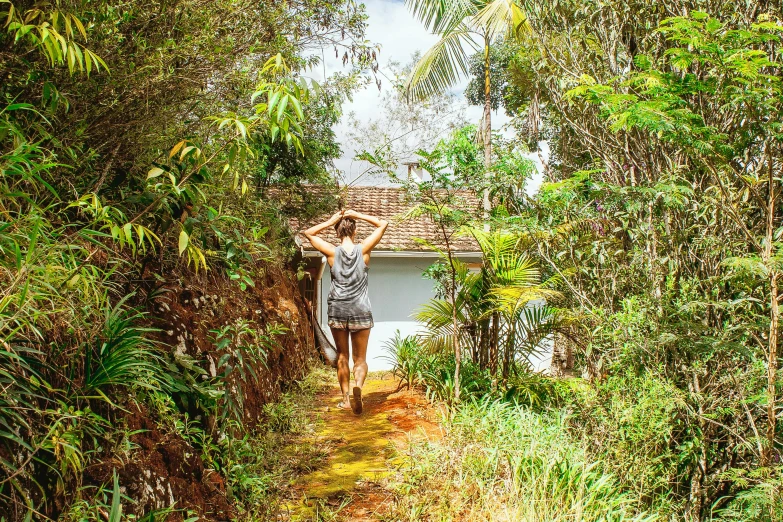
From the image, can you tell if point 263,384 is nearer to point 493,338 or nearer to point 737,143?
point 493,338

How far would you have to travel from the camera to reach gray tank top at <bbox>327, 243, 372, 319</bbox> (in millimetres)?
6285

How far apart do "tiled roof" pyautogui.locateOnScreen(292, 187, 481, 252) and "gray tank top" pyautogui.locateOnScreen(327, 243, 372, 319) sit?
21.3 ft

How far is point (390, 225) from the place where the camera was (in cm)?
1572

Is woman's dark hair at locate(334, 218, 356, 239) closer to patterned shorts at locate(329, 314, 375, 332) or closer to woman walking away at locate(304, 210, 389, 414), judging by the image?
Answer: woman walking away at locate(304, 210, 389, 414)

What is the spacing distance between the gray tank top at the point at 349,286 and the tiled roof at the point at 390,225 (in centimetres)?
648

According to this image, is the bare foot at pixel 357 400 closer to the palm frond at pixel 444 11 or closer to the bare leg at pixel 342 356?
the bare leg at pixel 342 356

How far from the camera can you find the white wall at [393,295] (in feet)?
48.3

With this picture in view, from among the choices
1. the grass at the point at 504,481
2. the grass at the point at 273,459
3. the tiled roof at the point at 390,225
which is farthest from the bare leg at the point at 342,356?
the tiled roof at the point at 390,225

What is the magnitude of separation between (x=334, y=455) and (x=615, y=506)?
2.35 metres

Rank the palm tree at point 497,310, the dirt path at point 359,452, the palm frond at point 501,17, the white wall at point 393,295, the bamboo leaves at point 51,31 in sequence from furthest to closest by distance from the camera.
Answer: the white wall at point 393,295, the palm frond at point 501,17, the palm tree at point 497,310, the dirt path at point 359,452, the bamboo leaves at point 51,31

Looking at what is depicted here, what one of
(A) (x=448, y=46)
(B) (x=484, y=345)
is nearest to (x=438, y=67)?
(A) (x=448, y=46)

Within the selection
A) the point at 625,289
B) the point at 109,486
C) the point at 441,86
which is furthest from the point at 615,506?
the point at 441,86

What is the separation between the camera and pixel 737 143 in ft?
14.9

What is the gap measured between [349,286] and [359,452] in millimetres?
1812
